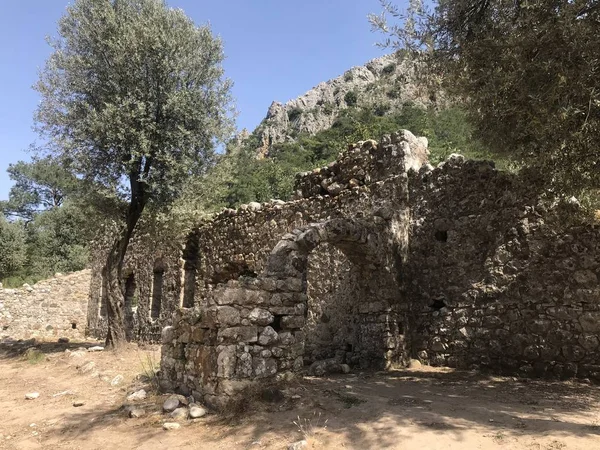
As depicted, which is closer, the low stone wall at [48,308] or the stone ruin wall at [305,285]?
the stone ruin wall at [305,285]

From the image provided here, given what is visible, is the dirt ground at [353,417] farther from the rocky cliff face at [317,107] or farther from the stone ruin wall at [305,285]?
the rocky cliff face at [317,107]

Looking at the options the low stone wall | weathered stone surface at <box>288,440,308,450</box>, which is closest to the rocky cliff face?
the low stone wall

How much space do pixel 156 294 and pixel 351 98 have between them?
69.4 metres

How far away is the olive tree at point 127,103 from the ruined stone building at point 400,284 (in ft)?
9.10

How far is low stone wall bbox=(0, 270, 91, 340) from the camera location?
19.8 meters

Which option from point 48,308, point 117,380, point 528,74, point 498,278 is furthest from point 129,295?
point 528,74

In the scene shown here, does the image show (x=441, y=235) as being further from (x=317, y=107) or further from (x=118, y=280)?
(x=317, y=107)

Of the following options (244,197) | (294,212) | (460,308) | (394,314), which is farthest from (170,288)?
(244,197)

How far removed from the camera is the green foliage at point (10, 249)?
3109 cm

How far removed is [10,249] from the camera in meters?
31.3

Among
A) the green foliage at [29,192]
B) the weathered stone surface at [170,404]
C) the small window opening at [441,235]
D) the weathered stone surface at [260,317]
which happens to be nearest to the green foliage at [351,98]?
the green foliage at [29,192]

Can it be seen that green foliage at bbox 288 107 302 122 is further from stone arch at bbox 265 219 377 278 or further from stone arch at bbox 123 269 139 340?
stone arch at bbox 265 219 377 278

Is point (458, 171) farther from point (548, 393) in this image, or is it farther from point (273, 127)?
point (273, 127)

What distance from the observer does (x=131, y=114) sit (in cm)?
1042
